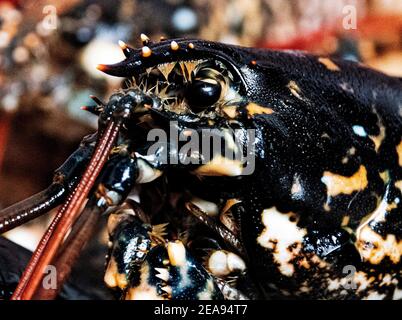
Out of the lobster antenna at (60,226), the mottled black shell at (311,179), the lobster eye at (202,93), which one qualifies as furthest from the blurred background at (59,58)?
the lobster antenna at (60,226)

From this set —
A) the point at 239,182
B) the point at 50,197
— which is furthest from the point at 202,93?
the point at 50,197

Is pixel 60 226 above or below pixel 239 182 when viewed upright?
below

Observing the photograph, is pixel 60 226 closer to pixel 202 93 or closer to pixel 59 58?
pixel 202 93

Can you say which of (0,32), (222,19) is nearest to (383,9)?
(222,19)

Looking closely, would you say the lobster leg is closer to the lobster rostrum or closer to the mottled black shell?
the lobster rostrum

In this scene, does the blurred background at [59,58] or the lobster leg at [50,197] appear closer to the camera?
the lobster leg at [50,197]

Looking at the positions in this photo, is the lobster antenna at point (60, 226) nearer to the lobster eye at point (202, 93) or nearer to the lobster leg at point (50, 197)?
the lobster leg at point (50, 197)

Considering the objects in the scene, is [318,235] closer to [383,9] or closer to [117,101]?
[117,101]

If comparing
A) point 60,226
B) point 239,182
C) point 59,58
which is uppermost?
point 59,58
